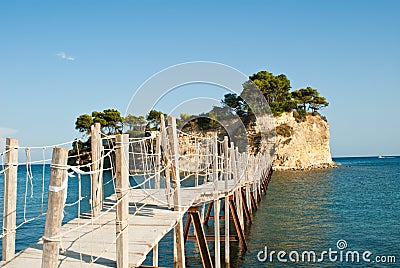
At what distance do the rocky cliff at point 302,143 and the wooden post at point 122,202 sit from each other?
57.5 m

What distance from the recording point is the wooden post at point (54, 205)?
351 cm

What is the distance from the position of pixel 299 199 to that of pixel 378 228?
9033 mm

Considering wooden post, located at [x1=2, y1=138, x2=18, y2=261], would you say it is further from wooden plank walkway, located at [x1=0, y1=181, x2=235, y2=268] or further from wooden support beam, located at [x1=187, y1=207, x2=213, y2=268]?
wooden support beam, located at [x1=187, y1=207, x2=213, y2=268]

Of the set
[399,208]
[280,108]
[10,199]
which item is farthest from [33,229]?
[280,108]

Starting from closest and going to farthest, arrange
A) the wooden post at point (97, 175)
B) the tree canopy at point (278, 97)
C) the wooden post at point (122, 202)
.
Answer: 1. the wooden post at point (122, 202)
2. the wooden post at point (97, 175)
3. the tree canopy at point (278, 97)

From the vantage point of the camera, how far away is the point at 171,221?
22.6ft

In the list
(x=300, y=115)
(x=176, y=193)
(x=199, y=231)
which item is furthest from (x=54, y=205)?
(x=300, y=115)

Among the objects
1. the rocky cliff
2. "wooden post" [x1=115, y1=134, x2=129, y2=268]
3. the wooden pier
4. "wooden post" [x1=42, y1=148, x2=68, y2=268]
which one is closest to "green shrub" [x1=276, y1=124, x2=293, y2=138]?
the rocky cliff

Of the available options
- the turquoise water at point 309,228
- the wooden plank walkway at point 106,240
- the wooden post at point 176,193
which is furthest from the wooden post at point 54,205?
the turquoise water at point 309,228

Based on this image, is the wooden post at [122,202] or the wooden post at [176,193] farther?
the wooden post at [176,193]

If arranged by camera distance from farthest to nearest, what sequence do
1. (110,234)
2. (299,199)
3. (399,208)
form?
(299,199), (399,208), (110,234)

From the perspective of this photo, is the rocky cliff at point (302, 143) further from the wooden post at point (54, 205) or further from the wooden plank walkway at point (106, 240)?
the wooden post at point (54, 205)

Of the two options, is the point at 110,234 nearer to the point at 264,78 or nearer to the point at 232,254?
the point at 232,254

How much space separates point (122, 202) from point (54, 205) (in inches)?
57.4
